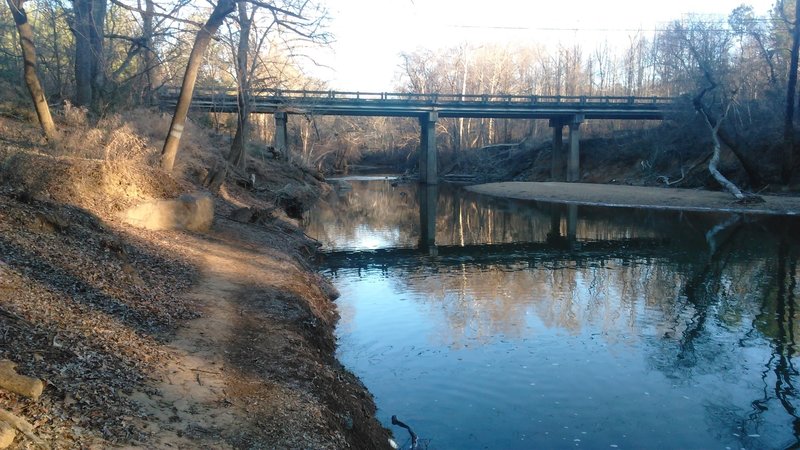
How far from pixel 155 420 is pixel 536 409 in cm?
511

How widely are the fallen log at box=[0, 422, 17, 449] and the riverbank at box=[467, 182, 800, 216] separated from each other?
112 feet

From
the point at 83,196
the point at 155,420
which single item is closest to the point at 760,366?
the point at 155,420

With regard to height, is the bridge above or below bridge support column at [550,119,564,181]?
above

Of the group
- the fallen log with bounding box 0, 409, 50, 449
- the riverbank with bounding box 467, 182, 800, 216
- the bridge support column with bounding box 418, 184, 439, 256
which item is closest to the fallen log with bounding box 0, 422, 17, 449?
the fallen log with bounding box 0, 409, 50, 449

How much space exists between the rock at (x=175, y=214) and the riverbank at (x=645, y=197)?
27931 millimetres

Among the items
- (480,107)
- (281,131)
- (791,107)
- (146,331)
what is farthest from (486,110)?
(146,331)

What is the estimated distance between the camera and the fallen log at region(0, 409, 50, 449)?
388 centimetres

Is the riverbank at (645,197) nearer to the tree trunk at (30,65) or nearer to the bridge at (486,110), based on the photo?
the bridge at (486,110)

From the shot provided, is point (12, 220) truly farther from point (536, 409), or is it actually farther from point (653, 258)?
point (653, 258)

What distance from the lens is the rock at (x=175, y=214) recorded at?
1271 centimetres

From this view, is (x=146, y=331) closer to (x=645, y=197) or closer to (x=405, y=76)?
(x=645, y=197)

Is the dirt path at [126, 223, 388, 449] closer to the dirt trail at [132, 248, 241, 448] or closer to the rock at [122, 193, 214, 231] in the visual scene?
the dirt trail at [132, 248, 241, 448]

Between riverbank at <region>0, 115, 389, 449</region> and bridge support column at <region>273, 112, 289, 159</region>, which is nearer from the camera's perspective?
riverbank at <region>0, 115, 389, 449</region>

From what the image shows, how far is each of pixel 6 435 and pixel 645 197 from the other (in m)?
39.1
